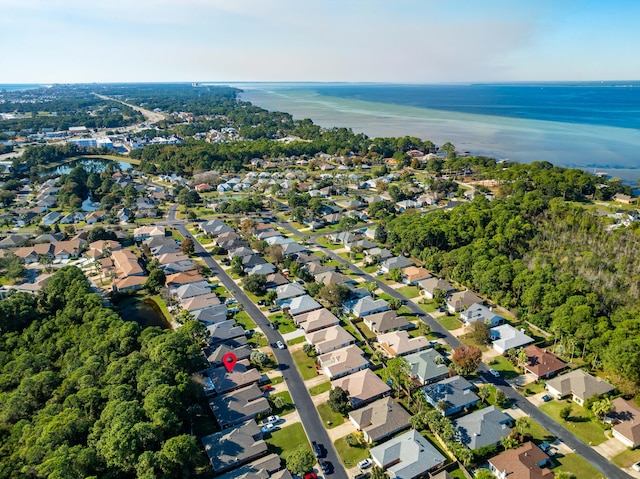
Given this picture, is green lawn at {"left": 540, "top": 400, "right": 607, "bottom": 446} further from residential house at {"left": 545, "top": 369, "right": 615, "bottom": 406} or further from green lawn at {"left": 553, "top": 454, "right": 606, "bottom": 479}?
green lawn at {"left": 553, "top": 454, "right": 606, "bottom": 479}

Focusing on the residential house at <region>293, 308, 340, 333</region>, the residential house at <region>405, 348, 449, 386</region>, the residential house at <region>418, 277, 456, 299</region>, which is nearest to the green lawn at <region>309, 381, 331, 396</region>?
the residential house at <region>405, 348, 449, 386</region>

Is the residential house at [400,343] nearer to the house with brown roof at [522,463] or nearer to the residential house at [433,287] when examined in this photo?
the residential house at [433,287]

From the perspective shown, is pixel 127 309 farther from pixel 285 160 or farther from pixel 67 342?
pixel 285 160

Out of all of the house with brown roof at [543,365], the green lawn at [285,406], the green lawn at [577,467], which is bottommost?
the green lawn at [285,406]

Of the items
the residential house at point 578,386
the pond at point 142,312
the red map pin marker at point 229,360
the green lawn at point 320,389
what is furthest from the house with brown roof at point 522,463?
the pond at point 142,312

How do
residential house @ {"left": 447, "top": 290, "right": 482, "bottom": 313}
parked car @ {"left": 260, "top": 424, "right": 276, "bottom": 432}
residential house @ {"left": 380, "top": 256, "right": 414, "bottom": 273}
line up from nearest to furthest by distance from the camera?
parked car @ {"left": 260, "top": 424, "right": 276, "bottom": 432}, residential house @ {"left": 447, "top": 290, "right": 482, "bottom": 313}, residential house @ {"left": 380, "top": 256, "right": 414, "bottom": 273}

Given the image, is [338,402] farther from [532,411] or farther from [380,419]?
[532,411]

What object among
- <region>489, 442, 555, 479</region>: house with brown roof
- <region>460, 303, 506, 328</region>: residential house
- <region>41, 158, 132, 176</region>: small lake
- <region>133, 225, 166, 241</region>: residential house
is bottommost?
<region>489, 442, 555, 479</region>: house with brown roof
